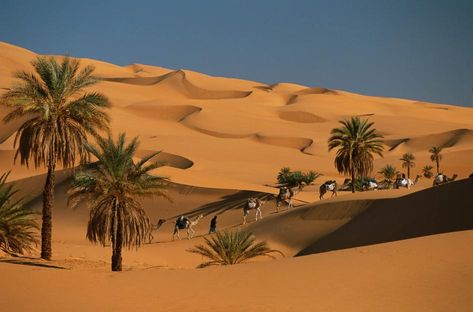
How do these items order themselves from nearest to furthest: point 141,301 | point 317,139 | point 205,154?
point 141,301 → point 205,154 → point 317,139

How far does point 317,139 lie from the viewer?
87.9 m

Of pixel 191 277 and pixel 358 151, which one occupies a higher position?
pixel 358 151

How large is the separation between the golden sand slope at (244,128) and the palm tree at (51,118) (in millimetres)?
19106

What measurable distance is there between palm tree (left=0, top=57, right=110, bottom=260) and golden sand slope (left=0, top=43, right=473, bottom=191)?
19.1m

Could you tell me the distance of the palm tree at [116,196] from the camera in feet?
57.5

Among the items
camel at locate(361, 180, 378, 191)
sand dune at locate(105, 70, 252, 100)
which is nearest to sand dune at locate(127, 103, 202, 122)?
sand dune at locate(105, 70, 252, 100)

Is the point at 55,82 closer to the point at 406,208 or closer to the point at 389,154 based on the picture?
the point at 406,208

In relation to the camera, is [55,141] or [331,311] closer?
[331,311]

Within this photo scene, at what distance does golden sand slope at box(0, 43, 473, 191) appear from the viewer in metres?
63.9

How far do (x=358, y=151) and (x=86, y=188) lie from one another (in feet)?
73.1

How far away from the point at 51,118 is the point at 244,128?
243 ft

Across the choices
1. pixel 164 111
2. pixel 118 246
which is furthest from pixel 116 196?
pixel 164 111

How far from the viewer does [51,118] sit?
19844mm

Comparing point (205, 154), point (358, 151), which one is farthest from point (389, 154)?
point (358, 151)
